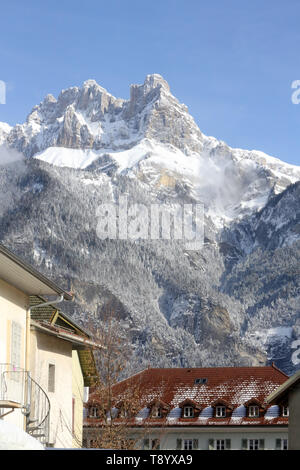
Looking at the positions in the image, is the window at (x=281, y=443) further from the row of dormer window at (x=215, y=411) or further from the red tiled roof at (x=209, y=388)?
the row of dormer window at (x=215, y=411)

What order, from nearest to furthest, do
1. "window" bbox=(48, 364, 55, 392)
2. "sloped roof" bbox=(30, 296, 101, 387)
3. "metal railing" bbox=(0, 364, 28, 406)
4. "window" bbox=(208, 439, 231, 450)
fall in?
1. "metal railing" bbox=(0, 364, 28, 406)
2. "sloped roof" bbox=(30, 296, 101, 387)
3. "window" bbox=(48, 364, 55, 392)
4. "window" bbox=(208, 439, 231, 450)

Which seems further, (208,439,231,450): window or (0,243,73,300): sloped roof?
(208,439,231,450): window

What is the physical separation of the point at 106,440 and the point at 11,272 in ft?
75.2

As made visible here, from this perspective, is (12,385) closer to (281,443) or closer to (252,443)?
→ (281,443)

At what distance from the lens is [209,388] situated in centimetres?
9531

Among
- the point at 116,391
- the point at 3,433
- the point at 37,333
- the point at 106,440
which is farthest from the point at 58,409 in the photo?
the point at 116,391

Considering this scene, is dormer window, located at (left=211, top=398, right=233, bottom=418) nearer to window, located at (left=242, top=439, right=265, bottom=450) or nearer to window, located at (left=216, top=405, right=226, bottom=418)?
window, located at (left=216, top=405, right=226, bottom=418)

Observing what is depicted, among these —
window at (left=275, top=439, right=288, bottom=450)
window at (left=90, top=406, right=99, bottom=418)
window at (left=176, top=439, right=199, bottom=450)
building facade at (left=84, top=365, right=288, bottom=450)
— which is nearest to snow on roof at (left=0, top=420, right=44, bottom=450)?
building facade at (left=84, top=365, right=288, bottom=450)

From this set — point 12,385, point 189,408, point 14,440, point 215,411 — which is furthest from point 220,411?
point 14,440

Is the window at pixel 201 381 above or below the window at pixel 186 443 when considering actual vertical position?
above

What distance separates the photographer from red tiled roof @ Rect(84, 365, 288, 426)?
8944 centimetres

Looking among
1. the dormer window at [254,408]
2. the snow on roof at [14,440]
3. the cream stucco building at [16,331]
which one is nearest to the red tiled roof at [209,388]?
the dormer window at [254,408]

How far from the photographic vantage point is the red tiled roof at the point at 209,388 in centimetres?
8944

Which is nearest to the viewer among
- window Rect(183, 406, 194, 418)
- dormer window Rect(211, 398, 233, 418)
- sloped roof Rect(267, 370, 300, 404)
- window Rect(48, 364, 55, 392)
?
window Rect(48, 364, 55, 392)
